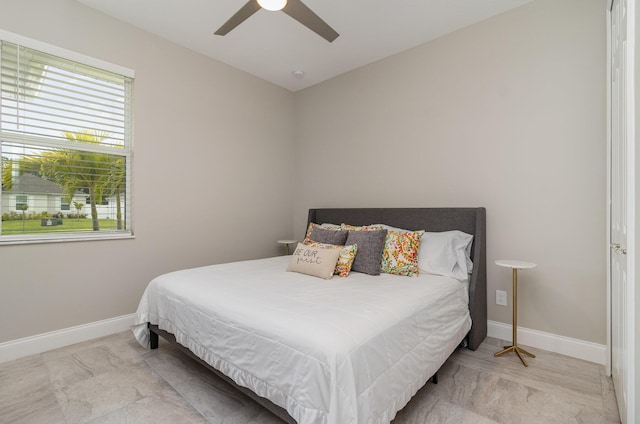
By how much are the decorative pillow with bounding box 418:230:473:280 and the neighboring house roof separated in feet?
10.1

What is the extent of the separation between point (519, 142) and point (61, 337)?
410cm

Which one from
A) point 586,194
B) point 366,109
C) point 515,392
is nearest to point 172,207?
point 366,109

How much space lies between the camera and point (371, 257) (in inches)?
103

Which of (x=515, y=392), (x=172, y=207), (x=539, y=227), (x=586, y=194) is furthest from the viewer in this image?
(x=172, y=207)

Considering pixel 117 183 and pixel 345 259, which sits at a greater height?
pixel 117 183

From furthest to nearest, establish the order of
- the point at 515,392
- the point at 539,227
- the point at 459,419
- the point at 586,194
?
the point at 539,227 < the point at 586,194 < the point at 515,392 < the point at 459,419

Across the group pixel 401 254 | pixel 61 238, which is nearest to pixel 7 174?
pixel 61 238

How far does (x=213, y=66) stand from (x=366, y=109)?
1.81 metres

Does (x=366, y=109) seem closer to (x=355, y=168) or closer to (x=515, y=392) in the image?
(x=355, y=168)

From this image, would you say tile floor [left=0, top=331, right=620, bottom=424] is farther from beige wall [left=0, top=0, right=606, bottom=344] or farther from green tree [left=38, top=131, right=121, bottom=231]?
green tree [left=38, top=131, right=121, bottom=231]

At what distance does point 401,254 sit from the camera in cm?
262

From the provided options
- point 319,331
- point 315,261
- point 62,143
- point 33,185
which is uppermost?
point 62,143

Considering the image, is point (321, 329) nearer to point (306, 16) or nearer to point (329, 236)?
point (329, 236)

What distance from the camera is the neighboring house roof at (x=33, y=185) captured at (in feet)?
8.00
